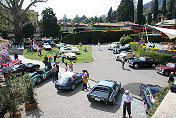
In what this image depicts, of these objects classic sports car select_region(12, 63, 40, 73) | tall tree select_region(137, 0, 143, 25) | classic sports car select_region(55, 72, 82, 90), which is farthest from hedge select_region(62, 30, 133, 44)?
classic sports car select_region(55, 72, 82, 90)

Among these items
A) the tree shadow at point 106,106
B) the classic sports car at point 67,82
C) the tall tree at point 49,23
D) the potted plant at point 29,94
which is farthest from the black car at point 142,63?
the tall tree at point 49,23

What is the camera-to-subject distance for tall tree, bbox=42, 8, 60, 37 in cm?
4741

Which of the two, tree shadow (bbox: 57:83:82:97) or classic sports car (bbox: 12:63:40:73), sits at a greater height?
classic sports car (bbox: 12:63:40:73)

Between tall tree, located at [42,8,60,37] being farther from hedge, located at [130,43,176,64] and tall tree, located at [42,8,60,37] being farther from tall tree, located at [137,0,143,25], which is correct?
tall tree, located at [137,0,143,25]

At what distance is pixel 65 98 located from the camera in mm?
10461

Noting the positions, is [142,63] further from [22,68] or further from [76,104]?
[22,68]

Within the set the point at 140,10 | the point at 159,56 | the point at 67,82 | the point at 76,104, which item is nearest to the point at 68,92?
the point at 67,82

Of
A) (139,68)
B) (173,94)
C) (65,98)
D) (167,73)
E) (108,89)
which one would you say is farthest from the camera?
(139,68)

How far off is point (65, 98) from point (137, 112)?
4973 millimetres

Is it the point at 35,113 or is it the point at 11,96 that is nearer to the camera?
the point at 11,96

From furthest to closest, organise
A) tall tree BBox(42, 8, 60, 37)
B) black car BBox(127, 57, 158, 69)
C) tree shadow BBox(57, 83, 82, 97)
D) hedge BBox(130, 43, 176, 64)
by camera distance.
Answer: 1. tall tree BBox(42, 8, 60, 37)
2. hedge BBox(130, 43, 176, 64)
3. black car BBox(127, 57, 158, 69)
4. tree shadow BBox(57, 83, 82, 97)

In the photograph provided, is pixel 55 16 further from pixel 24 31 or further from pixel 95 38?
pixel 95 38

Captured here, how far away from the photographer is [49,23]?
47.5 meters

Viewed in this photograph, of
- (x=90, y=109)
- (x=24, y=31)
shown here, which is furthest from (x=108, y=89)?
(x=24, y=31)
